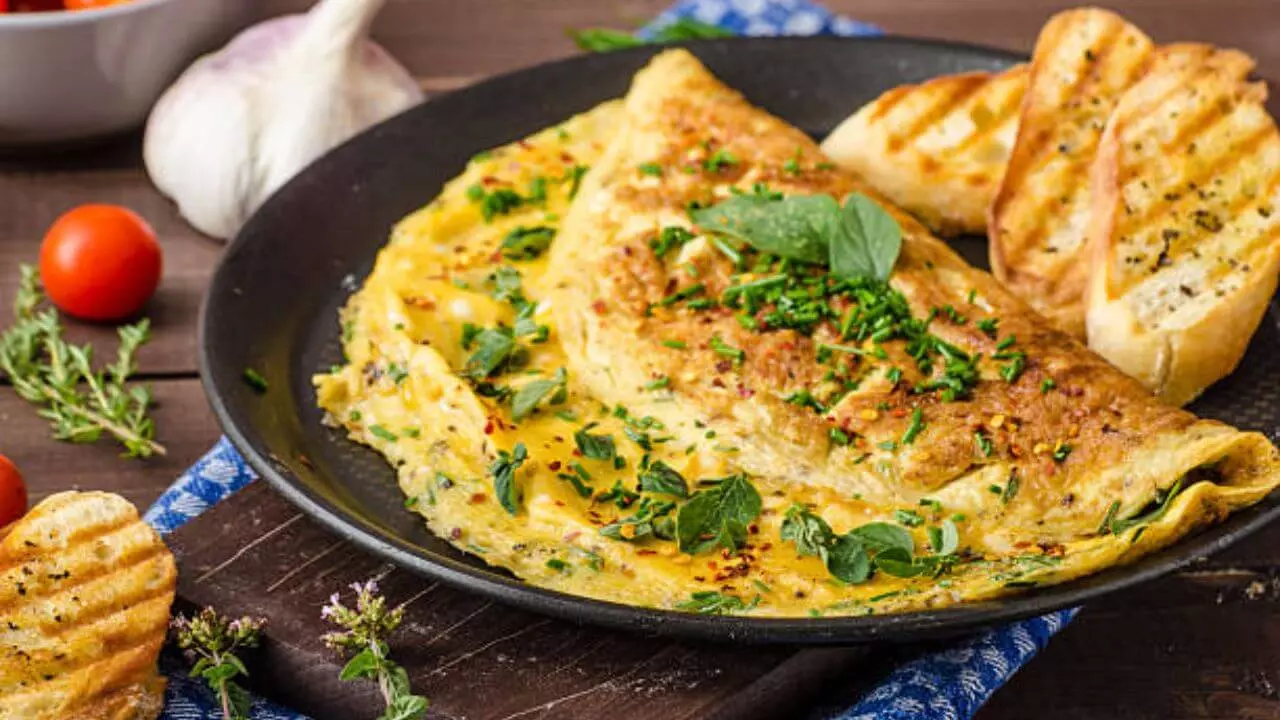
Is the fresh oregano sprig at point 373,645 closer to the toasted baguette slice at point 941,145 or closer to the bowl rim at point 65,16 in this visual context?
the toasted baguette slice at point 941,145

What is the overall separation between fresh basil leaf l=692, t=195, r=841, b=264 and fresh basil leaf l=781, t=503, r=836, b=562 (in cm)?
87

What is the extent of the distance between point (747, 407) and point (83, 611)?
147cm

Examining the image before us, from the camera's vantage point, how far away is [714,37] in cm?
538

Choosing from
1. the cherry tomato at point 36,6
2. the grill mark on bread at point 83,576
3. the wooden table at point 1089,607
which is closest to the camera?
the grill mark on bread at point 83,576

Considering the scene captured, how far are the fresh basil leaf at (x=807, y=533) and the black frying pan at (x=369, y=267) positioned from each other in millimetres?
291

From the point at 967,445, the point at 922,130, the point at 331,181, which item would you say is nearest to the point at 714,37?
the point at 922,130

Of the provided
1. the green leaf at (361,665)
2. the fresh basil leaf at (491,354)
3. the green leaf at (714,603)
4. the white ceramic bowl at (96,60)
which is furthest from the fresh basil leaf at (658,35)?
the green leaf at (361,665)

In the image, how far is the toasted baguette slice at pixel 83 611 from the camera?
299 cm

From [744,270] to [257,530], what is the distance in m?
1.37

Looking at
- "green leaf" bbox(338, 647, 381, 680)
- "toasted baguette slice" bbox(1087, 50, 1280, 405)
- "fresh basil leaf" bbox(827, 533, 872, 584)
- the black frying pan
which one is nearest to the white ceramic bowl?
the black frying pan

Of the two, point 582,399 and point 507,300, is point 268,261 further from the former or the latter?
point 582,399

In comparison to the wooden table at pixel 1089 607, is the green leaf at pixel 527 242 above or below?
above

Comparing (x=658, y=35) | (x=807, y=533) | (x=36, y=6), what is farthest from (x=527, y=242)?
(x=36, y=6)

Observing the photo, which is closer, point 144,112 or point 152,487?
point 152,487
